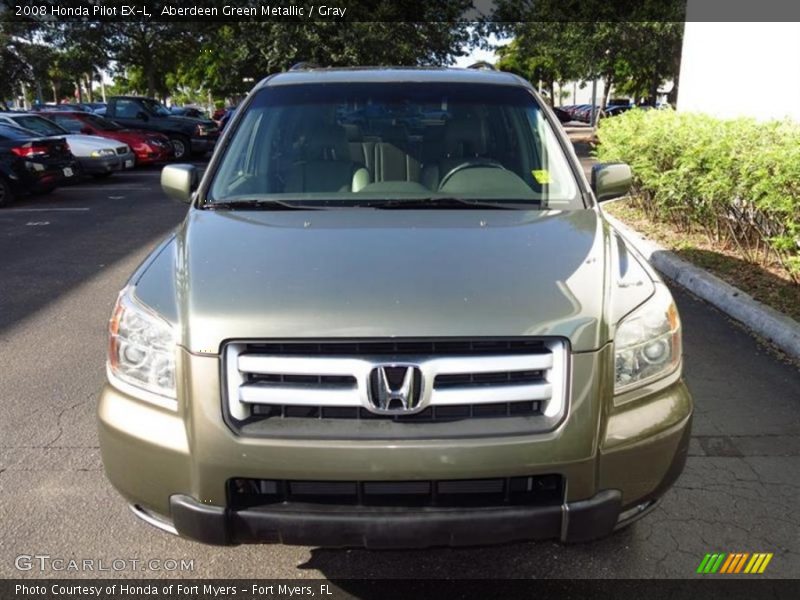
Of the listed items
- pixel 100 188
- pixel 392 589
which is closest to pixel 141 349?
pixel 392 589

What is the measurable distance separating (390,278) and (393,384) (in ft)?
1.26

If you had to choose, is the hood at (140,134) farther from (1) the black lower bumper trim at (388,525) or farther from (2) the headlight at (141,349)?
(1) the black lower bumper trim at (388,525)

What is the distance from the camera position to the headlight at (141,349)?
2381 mm

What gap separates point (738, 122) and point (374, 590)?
6695mm

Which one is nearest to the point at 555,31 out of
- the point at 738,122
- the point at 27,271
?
the point at 738,122

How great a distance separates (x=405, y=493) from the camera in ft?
7.52

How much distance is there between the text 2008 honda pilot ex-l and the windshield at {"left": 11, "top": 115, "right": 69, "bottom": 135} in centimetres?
1477

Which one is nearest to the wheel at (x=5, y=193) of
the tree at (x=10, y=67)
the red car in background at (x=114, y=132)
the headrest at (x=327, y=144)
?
the red car in background at (x=114, y=132)

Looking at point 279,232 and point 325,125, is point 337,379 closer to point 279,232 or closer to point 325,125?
point 279,232

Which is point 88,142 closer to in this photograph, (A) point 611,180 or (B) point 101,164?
(B) point 101,164

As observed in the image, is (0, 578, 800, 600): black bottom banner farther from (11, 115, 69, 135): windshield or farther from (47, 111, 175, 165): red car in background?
(47, 111, 175, 165): red car in background

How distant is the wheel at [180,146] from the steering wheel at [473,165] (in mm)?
18546

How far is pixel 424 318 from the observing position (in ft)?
7.39

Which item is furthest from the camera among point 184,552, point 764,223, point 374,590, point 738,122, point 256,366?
point 738,122
